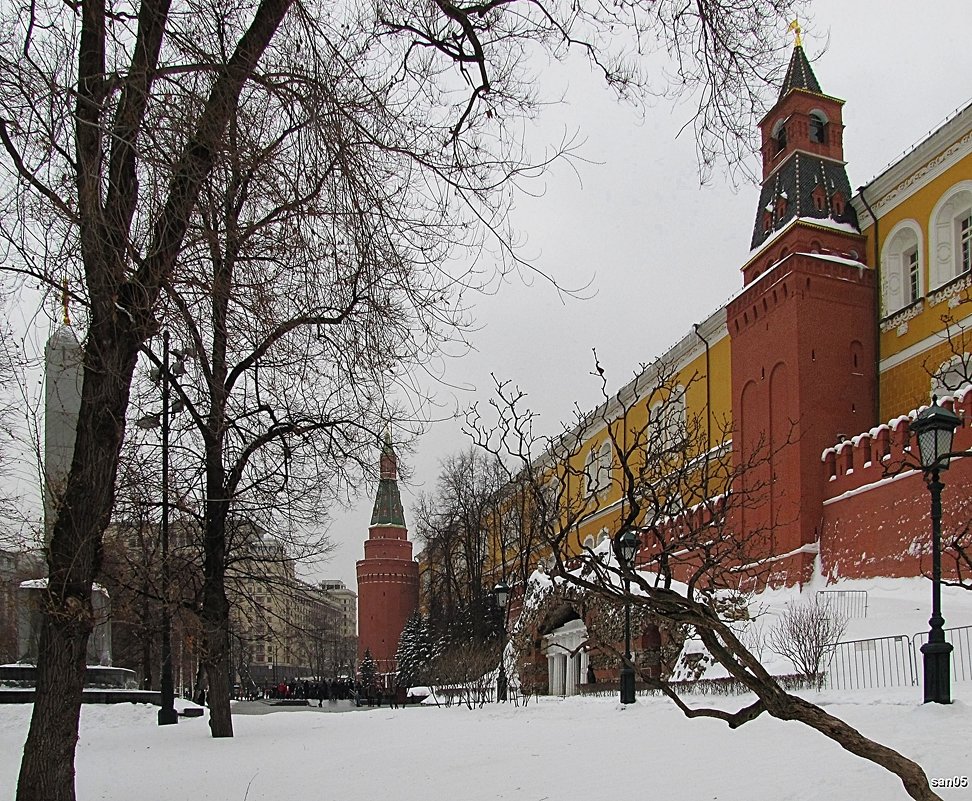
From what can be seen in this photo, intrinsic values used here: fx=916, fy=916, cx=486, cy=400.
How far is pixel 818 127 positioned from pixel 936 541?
21.4 metres

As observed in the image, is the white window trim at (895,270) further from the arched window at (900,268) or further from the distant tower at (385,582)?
the distant tower at (385,582)

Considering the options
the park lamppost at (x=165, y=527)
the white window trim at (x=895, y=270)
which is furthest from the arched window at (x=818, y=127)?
the park lamppost at (x=165, y=527)

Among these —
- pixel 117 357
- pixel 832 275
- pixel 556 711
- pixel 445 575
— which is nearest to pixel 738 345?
pixel 832 275

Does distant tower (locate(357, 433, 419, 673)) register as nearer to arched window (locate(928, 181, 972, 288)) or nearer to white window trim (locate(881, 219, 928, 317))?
white window trim (locate(881, 219, 928, 317))

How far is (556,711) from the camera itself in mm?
14125

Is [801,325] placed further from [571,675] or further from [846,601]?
[571,675]

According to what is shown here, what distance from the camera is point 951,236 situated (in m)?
22.6

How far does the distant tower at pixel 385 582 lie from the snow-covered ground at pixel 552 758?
179 ft

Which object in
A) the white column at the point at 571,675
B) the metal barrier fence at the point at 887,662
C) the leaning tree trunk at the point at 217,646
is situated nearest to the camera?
the metal barrier fence at the point at 887,662

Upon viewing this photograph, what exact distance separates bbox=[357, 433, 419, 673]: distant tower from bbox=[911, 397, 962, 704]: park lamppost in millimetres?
60653

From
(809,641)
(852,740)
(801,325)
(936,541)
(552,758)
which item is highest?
(801,325)

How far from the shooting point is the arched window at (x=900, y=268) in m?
24.2

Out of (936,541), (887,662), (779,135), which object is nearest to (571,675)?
(887,662)

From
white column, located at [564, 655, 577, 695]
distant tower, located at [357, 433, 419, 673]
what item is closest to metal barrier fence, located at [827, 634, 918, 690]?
white column, located at [564, 655, 577, 695]
